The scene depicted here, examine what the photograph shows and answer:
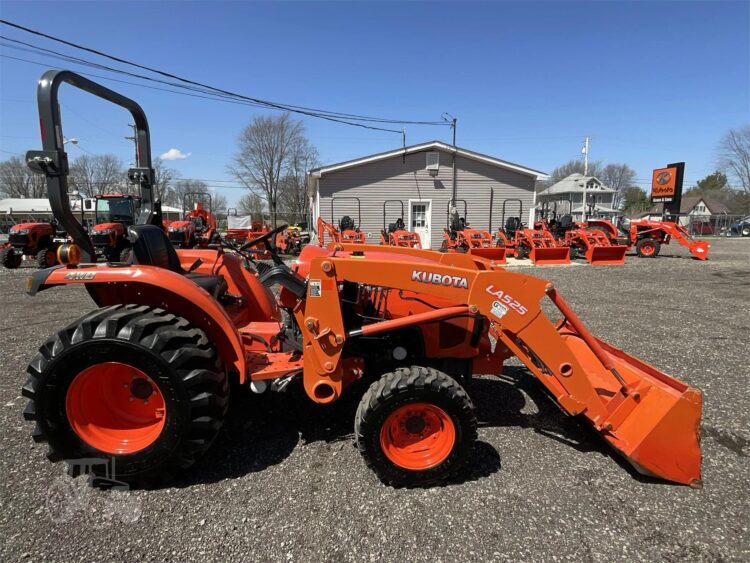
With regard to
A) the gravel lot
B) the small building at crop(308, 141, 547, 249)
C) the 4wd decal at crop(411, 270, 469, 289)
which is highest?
the small building at crop(308, 141, 547, 249)

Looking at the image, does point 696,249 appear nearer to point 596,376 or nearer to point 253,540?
point 596,376

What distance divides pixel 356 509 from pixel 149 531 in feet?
3.45

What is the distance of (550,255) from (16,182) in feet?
239

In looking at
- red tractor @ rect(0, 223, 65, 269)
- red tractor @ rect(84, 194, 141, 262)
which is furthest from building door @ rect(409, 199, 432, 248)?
red tractor @ rect(0, 223, 65, 269)

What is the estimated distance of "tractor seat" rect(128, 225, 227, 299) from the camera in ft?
9.51

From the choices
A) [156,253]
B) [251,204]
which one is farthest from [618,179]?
[156,253]

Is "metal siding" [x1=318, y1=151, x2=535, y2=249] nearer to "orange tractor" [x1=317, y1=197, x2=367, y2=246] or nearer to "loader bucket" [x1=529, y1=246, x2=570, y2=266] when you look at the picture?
"orange tractor" [x1=317, y1=197, x2=367, y2=246]

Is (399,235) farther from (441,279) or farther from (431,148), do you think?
(441,279)

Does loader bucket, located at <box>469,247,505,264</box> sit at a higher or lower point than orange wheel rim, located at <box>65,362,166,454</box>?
higher

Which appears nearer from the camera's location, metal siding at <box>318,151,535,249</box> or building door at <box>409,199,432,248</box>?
metal siding at <box>318,151,535,249</box>

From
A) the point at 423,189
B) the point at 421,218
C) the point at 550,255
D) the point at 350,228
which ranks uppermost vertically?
the point at 423,189

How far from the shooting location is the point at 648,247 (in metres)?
15.4

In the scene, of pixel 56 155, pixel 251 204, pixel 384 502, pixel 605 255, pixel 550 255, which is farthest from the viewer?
pixel 251 204

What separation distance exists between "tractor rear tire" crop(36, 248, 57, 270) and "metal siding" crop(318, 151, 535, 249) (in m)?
9.39
